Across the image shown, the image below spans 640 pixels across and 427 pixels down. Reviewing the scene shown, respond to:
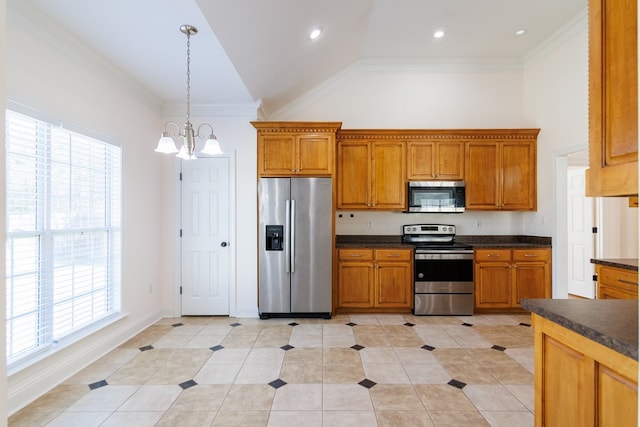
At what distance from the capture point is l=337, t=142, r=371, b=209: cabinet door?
425cm

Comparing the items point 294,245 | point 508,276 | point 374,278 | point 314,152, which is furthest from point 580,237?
point 294,245

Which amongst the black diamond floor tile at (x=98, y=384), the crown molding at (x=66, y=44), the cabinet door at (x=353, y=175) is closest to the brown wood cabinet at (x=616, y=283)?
the cabinet door at (x=353, y=175)

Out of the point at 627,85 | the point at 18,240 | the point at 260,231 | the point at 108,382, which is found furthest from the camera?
the point at 260,231

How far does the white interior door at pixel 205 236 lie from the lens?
4.00m

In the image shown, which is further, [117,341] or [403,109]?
[403,109]

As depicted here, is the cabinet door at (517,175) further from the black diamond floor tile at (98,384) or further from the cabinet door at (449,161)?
the black diamond floor tile at (98,384)

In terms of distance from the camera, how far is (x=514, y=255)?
13.2ft

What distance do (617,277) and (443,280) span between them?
172 cm

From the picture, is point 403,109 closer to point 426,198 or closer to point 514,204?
point 426,198

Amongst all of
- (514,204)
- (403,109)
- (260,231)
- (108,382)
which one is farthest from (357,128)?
(108,382)

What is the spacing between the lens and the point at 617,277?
2.58m

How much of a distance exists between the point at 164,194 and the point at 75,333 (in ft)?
6.11

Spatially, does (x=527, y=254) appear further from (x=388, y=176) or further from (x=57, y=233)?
(x=57, y=233)

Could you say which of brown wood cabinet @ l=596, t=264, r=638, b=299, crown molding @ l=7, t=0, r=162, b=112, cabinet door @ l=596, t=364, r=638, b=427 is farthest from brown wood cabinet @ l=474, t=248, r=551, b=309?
crown molding @ l=7, t=0, r=162, b=112
